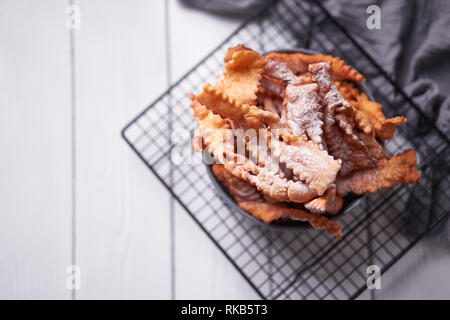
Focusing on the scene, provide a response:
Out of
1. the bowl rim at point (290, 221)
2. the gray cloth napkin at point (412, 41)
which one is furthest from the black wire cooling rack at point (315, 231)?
the bowl rim at point (290, 221)

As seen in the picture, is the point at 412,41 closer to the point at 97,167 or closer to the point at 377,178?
the point at 377,178

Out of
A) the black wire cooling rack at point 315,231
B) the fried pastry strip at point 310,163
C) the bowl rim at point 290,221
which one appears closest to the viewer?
the fried pastry strip at point 310,163

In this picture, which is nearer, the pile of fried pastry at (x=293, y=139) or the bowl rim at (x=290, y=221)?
the pile of fried pastry at (x=293, y=139)

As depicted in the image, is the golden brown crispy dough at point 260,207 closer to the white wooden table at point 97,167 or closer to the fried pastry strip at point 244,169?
the fried pastry strip at point 244,169

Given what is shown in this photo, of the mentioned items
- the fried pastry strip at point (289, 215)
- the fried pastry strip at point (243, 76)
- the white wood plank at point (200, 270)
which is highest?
the fried pastry strip at point (243, 76)

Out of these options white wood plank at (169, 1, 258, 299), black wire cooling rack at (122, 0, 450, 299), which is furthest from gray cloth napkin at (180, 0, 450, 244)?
white wood plank at (169, 1, 258, 299)

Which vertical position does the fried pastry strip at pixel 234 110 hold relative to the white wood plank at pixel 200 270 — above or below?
above
